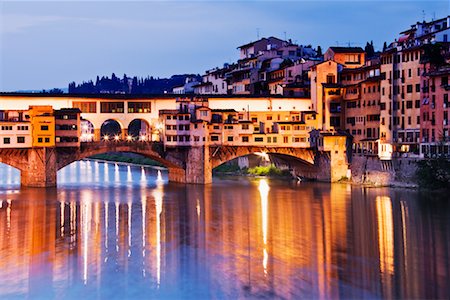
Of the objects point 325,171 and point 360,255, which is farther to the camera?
point 325,171

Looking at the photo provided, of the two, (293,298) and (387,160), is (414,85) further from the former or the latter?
(293,298)

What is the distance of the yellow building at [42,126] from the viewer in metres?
43.7

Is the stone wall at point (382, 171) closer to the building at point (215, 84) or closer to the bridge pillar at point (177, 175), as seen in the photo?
the bridge pillar at point (177, 175)

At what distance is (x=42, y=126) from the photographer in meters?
43.8

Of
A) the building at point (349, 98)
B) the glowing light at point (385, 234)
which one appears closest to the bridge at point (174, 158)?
the building at point (349, 98)

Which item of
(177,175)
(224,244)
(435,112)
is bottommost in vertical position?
(224,244)

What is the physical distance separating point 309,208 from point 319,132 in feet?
44.7

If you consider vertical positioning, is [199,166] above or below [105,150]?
below

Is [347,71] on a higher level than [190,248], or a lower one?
higher

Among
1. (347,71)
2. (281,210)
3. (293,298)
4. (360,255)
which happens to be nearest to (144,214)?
(281,210)

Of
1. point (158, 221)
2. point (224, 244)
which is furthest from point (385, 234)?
point (158, 221)

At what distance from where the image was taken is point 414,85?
43.1 meters

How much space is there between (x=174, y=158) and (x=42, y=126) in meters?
7.85

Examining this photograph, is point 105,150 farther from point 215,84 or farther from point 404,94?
point 215,84
